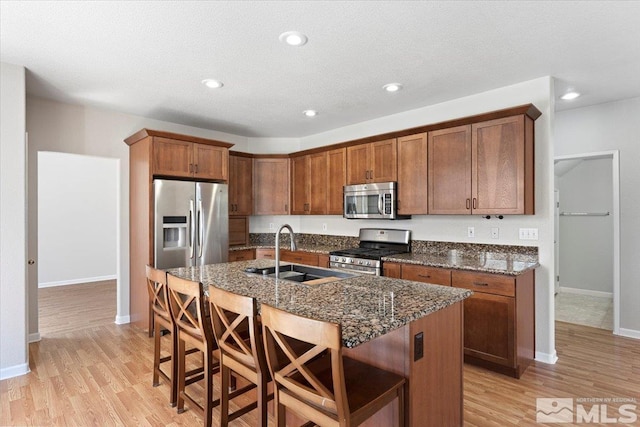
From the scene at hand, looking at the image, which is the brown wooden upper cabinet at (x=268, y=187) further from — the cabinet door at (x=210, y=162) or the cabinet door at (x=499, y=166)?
the cabinet door at (x=499, y=166)

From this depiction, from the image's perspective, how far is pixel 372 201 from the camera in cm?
416

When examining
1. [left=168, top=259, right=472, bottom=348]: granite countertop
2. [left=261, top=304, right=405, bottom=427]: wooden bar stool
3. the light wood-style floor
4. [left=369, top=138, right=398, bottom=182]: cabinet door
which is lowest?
the light wood-style floor

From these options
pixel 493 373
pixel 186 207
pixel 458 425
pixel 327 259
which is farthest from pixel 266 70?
pixel 493 373

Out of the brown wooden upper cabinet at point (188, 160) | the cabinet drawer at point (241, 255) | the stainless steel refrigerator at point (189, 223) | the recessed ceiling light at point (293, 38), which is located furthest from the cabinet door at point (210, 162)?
the recessed ceiling light at point (293, 38)

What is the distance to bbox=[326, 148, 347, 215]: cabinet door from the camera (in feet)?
15.0

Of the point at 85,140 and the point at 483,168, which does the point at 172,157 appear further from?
the point at 483,168

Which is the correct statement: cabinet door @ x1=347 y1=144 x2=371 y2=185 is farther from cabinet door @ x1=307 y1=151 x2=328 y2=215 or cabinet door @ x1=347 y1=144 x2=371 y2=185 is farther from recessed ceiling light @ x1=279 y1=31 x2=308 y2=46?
recessed ceiling light @ x1=279 y1=31 x2=308 y2=46

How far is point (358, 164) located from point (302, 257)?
145 centimetres

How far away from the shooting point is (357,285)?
6.92 feet

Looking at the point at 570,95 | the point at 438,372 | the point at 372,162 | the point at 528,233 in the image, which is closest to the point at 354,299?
the point at 438,372

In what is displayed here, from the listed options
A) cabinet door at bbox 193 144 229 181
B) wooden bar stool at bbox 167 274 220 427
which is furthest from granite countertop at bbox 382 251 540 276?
cabinet door at bbox 193 144 229 181

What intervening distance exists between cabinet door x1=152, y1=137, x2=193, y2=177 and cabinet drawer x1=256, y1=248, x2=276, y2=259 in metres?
1.52

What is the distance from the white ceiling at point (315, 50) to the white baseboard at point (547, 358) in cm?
255

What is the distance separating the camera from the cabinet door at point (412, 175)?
3.72 metres
